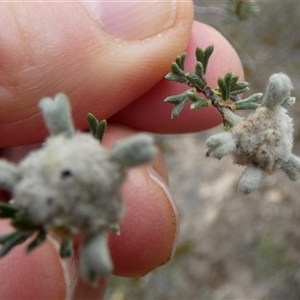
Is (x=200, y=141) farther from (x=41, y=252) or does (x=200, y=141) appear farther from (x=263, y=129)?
(x=263, y=129)

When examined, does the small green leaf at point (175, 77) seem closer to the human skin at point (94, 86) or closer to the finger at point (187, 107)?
the human skin at point (94, 86)

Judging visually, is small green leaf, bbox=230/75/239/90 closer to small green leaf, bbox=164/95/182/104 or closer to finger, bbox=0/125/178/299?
small green leaf, bbox=164/95/182/104

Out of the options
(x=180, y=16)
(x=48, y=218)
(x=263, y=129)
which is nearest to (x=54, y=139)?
(x=48, y=218)

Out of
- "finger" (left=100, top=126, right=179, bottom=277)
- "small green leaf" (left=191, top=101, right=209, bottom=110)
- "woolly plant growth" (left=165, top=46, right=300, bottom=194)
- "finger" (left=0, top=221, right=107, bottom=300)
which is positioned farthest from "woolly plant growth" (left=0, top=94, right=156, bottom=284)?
"finger" (left=100, top=126, right=179, bottom=277)

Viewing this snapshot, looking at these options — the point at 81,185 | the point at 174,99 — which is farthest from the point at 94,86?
the point at 81,185

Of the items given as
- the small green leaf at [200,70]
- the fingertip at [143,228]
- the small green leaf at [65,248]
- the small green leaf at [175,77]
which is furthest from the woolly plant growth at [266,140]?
the fingertip at [143,228]

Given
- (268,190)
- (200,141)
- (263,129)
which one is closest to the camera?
(263,129)
